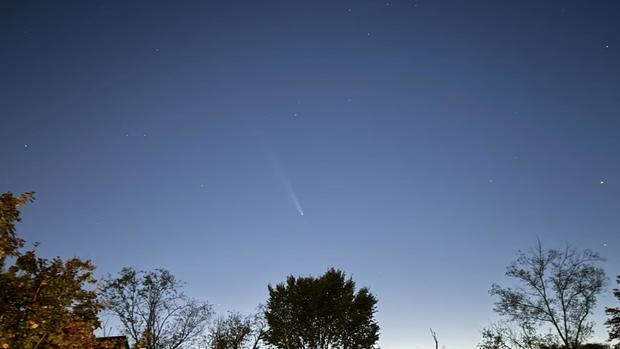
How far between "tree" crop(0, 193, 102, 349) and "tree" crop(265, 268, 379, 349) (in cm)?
3180

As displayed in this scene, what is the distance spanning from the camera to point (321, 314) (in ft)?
131

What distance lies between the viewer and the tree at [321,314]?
39.0 m

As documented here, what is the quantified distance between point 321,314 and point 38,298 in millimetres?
34103

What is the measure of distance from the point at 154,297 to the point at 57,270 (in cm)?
3096

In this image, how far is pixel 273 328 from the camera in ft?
131

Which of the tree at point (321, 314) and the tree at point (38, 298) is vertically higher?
the tree at point (321, 314)

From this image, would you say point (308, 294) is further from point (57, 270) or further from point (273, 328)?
point (57, 270)

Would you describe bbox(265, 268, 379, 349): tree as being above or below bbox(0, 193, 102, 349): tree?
above

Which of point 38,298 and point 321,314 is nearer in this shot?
point 38,298

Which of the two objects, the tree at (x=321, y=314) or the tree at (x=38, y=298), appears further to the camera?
the tree at (x=321, y=314)

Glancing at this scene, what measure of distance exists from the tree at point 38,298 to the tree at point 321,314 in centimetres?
3180

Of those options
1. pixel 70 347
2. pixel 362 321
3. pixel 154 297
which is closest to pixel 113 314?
pixel 154 297

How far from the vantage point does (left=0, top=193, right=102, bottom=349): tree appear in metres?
8.46

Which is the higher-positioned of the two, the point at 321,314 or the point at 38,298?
the point at 321,314
